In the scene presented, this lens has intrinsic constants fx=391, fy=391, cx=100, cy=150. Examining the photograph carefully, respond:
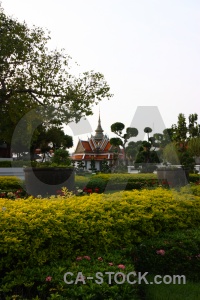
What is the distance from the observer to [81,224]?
4496 millimetres

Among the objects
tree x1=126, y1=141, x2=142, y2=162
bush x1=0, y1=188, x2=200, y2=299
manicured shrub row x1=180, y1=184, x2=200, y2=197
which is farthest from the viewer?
tree x1=126, y1=141, x2=142, y2=162

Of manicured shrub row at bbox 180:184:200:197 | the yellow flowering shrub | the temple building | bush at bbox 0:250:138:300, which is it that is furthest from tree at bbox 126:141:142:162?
bush at bbox 0:250:138:300

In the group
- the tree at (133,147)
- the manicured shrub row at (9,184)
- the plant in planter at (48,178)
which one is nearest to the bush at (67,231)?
the plant in planter at (48,178)

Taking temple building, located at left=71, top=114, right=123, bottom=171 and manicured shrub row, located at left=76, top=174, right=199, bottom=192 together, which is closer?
manicured shrub row, located at left=76, top=174, right=199, bottom=192

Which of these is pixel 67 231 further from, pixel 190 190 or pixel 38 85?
pixel 38 85

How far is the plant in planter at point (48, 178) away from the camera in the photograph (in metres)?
9.89

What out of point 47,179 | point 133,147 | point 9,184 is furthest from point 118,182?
point 133,147

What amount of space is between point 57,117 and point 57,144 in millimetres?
17874

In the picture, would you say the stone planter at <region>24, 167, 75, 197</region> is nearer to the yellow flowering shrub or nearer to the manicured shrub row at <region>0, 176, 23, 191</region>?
the yellow flowering shrub

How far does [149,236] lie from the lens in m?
5.33

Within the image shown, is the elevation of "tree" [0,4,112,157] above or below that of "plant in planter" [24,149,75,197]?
above

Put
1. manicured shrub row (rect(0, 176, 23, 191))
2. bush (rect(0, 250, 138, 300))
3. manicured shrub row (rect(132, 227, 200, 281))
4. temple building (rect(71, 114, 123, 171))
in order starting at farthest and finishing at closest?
temple building (rect(71, 114, 123, 171)) → manicured shrub row (rect(0, 176, 23, 191)) → manicured shrub row (rect(132, 227, 200, 281)) → bush (rect(0, 250, 138, 300))

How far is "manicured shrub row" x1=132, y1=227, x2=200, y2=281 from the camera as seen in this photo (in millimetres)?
4957

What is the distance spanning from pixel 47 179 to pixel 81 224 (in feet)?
18.2
